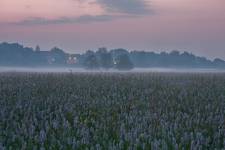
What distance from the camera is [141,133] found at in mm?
7016

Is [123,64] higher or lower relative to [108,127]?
higher

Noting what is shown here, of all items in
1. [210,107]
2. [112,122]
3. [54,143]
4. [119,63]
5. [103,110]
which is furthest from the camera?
[119,63]

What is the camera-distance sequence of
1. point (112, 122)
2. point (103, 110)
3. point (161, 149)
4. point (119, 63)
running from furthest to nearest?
point (119, 63), point (103, 110), point (112, 122), point (161, 149)

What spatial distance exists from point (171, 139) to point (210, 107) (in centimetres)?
429

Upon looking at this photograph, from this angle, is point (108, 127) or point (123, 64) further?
point (123, 64)

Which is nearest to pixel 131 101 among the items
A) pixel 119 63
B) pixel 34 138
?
pixel 34 138

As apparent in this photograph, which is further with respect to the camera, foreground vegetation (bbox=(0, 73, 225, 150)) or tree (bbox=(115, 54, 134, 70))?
tree (bbox=(115, 54, 134, 70))

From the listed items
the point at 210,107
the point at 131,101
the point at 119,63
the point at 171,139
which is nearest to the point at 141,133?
the point at 171,139

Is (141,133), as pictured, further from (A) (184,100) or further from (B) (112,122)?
(A) (184,100)

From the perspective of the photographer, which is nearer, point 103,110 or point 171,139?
point 171,139

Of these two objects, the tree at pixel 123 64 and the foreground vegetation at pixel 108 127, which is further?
the tree at pixel 123 64

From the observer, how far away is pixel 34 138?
6.50 metres

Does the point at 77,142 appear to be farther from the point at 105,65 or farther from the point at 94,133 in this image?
the point at 105,65

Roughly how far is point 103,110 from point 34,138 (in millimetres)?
3610
